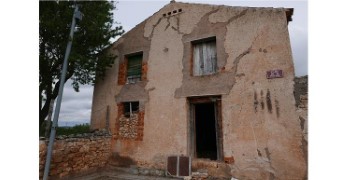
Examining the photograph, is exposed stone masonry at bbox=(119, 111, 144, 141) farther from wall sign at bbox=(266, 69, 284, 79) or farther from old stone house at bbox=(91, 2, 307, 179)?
wall sign at bbox=(266, 69, 284, 79)

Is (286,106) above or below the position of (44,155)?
above

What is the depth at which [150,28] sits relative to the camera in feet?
26.2

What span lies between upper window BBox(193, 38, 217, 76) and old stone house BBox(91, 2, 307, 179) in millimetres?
29

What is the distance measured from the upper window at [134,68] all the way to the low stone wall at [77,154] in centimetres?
196

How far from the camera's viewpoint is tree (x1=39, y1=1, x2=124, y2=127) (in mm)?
6875

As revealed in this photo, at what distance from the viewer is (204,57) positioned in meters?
6.88

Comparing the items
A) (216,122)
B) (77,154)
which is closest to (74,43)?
(77,154)

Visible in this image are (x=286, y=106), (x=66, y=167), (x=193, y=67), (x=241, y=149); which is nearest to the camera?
(x=286, y=106)

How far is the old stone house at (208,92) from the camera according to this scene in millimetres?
5453

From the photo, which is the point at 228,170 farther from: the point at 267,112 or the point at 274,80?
the point at 274,80

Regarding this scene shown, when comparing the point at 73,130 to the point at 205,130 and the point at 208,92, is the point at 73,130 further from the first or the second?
the point at 208,92

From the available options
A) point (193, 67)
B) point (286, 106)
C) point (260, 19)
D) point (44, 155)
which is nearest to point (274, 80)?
point (286, 106)

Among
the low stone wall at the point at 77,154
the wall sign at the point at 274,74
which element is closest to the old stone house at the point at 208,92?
the wall sign at the point at 274,74

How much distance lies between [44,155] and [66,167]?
2.67 ft
